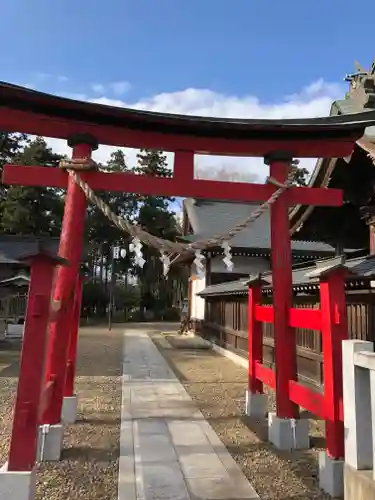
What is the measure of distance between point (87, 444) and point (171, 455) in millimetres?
1053

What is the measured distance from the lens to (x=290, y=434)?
4449 mm

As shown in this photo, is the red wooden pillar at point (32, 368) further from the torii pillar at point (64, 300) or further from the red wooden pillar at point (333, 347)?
the red wooden pillar at point (333, 347)

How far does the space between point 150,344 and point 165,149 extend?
11.7 meters

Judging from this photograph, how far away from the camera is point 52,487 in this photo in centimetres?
351

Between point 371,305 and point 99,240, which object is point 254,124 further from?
point 99,240

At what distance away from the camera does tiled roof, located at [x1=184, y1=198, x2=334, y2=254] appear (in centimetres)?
1828

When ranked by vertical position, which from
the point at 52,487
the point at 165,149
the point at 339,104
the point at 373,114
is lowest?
the point at 52,487

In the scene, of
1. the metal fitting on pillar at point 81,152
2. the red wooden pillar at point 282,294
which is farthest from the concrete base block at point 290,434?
the metal fitting on pillar at point 81,152

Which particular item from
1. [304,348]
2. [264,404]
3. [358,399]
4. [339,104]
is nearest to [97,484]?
[358,399]

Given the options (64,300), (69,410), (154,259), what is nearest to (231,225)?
(154,259)

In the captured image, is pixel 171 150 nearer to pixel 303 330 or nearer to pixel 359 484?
pixel 359 484

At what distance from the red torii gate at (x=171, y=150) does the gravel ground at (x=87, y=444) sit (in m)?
0.53

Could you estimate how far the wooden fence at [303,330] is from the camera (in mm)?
5591

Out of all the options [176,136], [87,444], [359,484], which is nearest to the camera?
[359,484]
